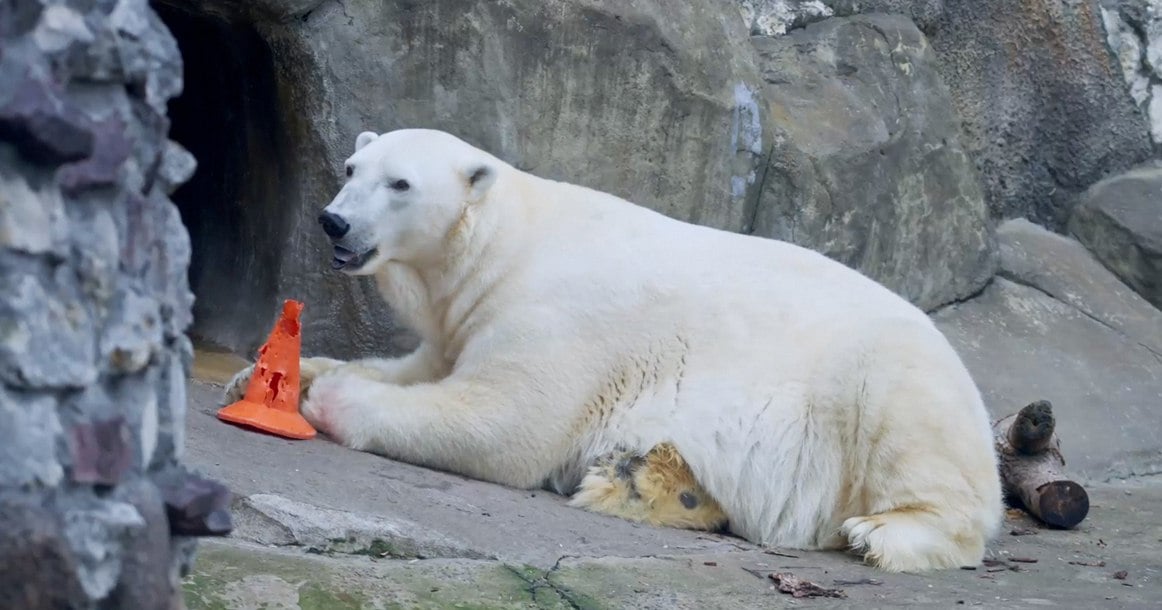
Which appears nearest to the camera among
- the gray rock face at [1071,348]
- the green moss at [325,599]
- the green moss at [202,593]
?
the green moss at [202,593]

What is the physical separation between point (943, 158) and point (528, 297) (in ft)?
10.4

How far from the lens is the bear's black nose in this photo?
4.22 m

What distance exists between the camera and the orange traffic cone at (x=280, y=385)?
4.21 m

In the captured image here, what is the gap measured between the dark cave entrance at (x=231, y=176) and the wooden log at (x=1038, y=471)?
2.83 metres

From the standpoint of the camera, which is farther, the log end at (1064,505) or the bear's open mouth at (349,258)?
the log end at (1064,505)

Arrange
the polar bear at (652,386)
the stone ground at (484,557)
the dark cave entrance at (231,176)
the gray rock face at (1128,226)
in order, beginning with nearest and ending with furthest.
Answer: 1. the stone ground at (484,557)
2. the polar bear at (652,386)
3. the dark cave entrance at (231,176)
4. the gray rock face at (1128,226)

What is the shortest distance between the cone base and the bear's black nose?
0.57 m

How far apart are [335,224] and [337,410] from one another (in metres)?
0.57

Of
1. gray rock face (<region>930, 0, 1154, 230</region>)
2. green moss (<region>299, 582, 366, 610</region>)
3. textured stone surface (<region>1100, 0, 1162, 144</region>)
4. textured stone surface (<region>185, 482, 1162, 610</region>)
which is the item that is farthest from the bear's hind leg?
textured stone surface (<region>1100, 0, 1162, 144</region>)

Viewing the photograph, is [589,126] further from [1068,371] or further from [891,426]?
[1068,371]

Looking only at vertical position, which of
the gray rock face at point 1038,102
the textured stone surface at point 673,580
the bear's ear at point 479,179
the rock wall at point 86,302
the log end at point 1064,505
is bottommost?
the textured stone surface at point 673,580

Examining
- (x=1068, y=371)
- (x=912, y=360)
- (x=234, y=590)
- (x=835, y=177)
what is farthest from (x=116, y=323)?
(x=1068, y=371)

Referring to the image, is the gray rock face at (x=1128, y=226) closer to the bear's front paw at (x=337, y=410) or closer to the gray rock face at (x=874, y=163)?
the gray rock face at (x=874, y=163)

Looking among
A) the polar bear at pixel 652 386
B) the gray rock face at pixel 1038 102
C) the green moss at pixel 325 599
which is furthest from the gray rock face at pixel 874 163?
the green moss at pixel 325 599
